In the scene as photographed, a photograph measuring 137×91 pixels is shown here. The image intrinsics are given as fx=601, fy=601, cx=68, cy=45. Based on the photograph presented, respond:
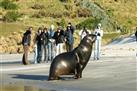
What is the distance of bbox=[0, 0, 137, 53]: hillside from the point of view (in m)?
57.1

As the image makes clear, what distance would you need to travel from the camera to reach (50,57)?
88.0ft

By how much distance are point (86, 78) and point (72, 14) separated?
163 feet

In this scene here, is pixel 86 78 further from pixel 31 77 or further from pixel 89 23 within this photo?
pixel 89 23

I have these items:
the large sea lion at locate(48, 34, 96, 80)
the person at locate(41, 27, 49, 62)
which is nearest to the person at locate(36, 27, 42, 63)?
the person at locate(41, 27, 49, 62)

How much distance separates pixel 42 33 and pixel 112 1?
191 feet

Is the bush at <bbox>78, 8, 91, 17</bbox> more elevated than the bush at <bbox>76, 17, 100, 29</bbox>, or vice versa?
the bush at <bbox>78, 8, 91, 17</bbox>

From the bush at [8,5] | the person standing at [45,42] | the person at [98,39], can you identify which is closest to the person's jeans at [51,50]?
the person standing at [45,42]

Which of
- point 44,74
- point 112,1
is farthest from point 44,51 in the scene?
point 112,1

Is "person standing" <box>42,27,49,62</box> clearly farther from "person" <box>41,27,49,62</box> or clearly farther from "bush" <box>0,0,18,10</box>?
"bush" <box>0,0,18,10</box>

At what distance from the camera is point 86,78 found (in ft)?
63.2

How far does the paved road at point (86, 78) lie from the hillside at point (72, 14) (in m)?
24.6

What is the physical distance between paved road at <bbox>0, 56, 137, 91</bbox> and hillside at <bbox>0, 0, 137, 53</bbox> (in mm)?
24646

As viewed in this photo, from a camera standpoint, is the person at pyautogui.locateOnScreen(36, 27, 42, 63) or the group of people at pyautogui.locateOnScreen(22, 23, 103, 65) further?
the person at pyautogui.locateOnScreen(36, 27, 42, 63)

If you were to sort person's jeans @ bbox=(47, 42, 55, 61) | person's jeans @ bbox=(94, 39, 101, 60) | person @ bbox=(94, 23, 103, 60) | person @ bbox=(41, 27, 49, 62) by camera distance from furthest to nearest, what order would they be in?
1. person's jeans @ bbox=(47, 42, 55, 61)
2. person @ bbox=(41, 27, 49, 62)
3. person's jeans @ bbox=(94, 39, 101, 60)
4. person @ bbox=(94, 23, 103, 60)
